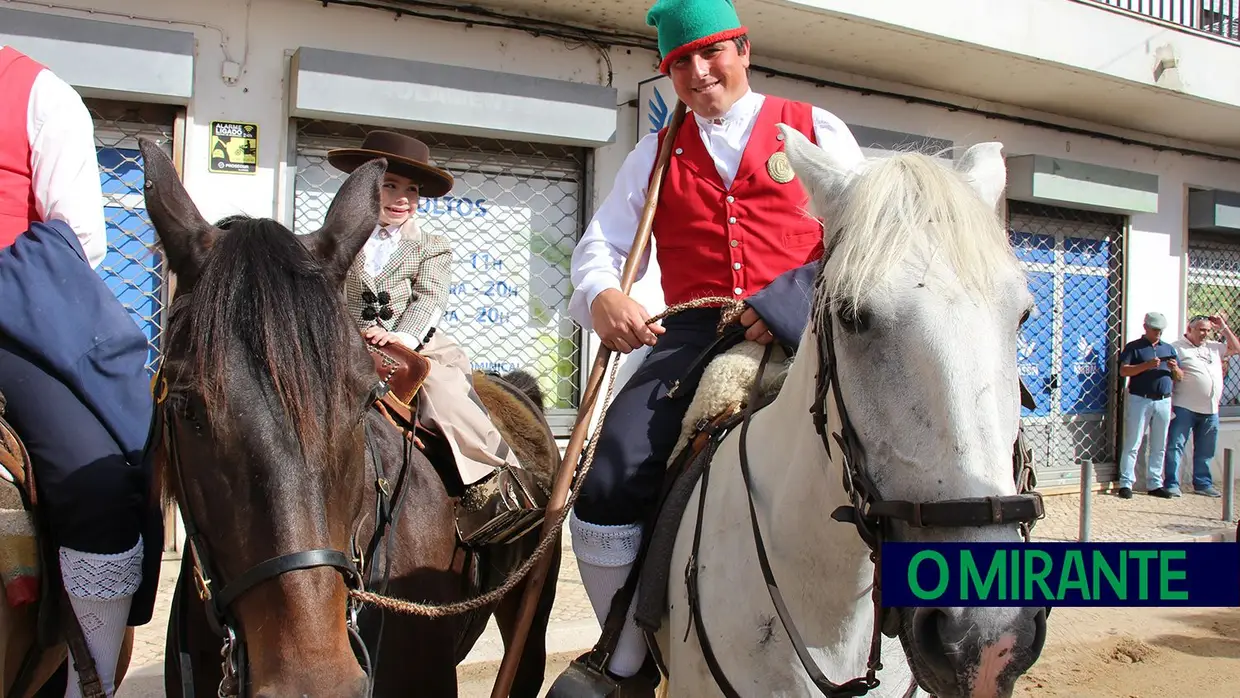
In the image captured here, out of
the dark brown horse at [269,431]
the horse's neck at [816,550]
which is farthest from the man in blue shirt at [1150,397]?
the dark brown horse at [269,431]

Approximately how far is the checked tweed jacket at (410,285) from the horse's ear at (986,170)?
233cm

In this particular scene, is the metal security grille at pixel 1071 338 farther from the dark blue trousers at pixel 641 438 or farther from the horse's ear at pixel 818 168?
the horse's ear at pixel 818 168

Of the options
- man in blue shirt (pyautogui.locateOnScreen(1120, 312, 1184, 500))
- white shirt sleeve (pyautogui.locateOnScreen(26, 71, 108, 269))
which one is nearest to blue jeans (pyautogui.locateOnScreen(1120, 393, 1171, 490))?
man in blue shirt (pyautogui.locateOnScreen(1120, 312, 1184, 500))

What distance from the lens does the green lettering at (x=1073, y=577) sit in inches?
53.5

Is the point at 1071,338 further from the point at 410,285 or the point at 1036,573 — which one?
the point at 1036,573

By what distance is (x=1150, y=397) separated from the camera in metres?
10.5

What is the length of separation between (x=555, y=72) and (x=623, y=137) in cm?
85

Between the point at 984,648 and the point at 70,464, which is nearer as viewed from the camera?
the point at 984,648

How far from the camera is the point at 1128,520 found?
9156mm

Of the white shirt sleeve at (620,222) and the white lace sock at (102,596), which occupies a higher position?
the white shirt sleeve at (620,222)

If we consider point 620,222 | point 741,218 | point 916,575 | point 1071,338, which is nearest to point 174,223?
point 620,222

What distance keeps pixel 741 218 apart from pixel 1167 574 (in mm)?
1616

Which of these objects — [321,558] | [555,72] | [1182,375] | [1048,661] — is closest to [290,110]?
[555,72]

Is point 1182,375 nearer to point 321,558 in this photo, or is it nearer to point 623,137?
point 623,137
